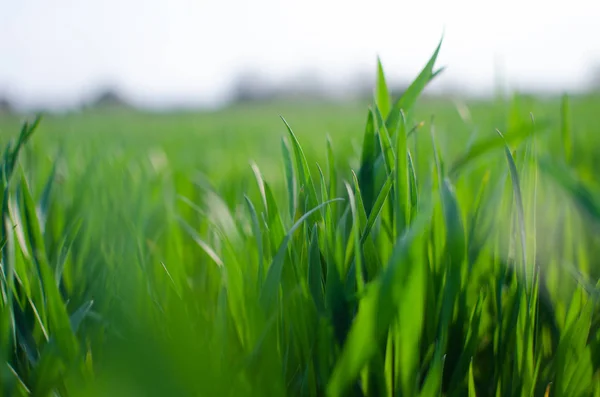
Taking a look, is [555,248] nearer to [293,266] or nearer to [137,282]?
→ [293,266]

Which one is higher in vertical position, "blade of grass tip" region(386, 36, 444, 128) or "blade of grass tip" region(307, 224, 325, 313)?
"blade of grass tip" region(386, 36, 444, 128)

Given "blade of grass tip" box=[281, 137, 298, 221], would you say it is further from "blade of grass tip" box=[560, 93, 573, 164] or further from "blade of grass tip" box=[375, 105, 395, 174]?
"blade of grass tip" box=[560, 93, 573, 164]

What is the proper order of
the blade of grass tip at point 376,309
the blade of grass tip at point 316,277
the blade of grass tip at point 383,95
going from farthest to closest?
the blade of grass tip at point 383,95
the blade of grass tip at point 316,277
the blade of grass tip at point 376,309

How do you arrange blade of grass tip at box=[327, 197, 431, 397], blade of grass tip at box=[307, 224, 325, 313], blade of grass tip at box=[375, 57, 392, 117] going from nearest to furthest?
blade of grass tip at box=[327, 197, 431, 397] → blade of grass tip at box=[307, 224, 325, 313] → blade of grass tip at box=[375, 57, 392, 117]

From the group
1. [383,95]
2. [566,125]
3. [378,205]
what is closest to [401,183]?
[378,205]

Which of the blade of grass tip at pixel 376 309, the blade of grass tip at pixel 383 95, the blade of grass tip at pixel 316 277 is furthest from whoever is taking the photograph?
the blade of grass tip at pixel 383 95

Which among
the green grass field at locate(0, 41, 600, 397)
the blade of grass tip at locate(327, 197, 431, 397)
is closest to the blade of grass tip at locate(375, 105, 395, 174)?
the green grass field at locate(0, 41, 600, 397)

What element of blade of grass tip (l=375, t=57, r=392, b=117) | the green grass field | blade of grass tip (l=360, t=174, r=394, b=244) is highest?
blade of grass tip (l=375, t=57, r=392, b=117)

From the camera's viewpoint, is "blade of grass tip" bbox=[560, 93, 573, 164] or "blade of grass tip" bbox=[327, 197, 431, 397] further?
"blade of grass tip" bbox=[560, 93, 573, 164]

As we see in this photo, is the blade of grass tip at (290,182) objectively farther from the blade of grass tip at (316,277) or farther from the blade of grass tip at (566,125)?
the blade of grass tip at (566,125)

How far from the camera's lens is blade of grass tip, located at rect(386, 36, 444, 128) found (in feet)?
1.22

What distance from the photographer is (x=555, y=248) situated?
1.70 feet

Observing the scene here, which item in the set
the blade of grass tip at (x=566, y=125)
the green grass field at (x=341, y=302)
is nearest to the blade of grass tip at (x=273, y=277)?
the green grass field at (x=341, y=302)

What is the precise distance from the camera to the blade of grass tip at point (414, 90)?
0.37 m
